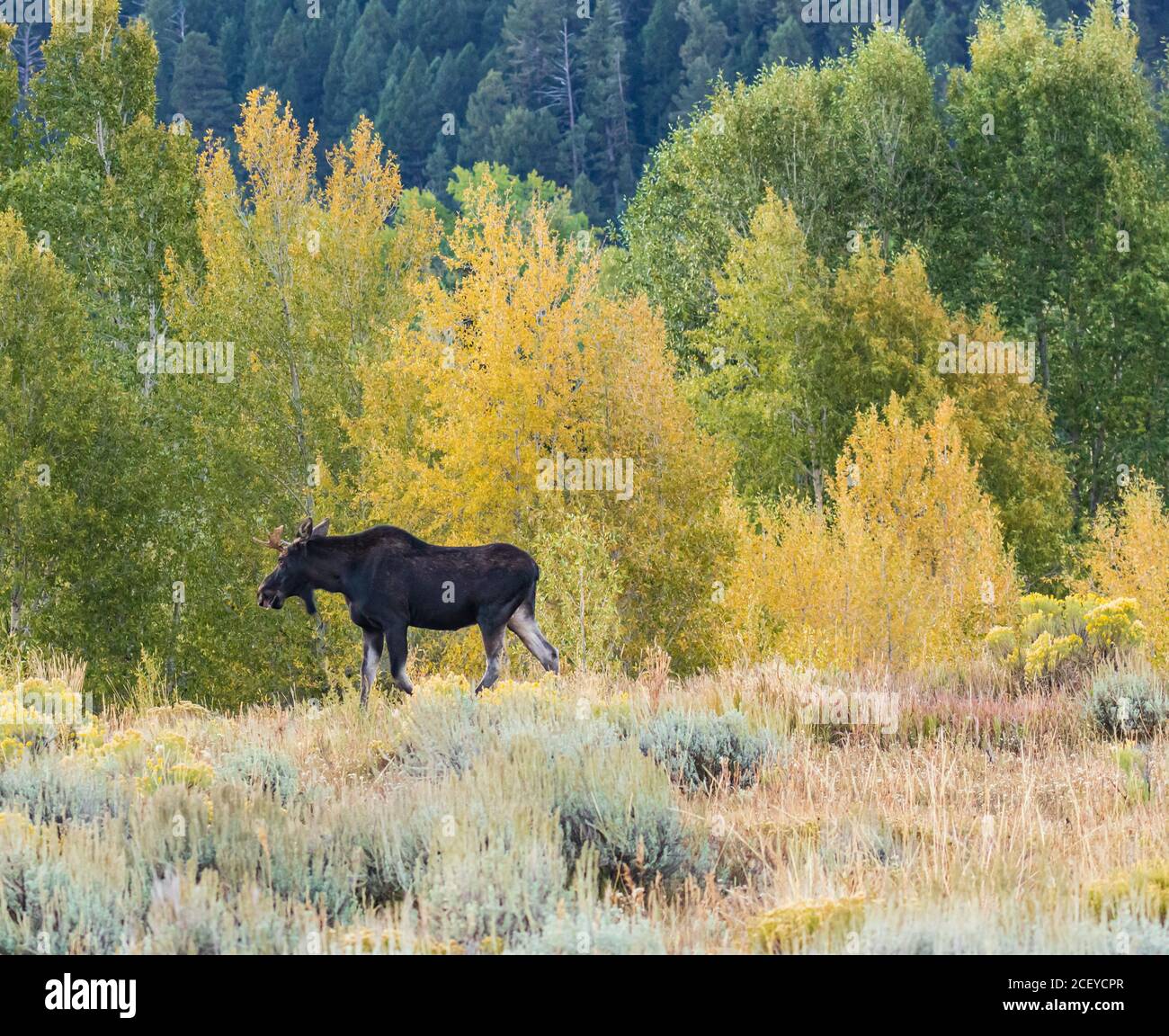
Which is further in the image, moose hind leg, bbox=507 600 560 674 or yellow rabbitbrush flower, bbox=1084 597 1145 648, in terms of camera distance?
yellow rabbitbrush flower, bbox=1084 597 1145 648

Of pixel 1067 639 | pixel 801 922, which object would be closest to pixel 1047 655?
pixel 1067 639

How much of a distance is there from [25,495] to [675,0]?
122006 mm

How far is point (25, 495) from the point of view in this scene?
77.8ft

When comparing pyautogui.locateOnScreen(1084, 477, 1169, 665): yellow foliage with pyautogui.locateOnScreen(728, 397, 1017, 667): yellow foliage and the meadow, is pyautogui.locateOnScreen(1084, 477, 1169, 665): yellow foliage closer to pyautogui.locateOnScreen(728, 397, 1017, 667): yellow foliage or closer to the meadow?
pyautogui.locateOnScreen(728, 397, 1017, 667): yellow foliage

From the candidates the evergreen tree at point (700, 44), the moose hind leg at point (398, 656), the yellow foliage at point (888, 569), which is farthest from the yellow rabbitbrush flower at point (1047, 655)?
the evergreen tree at point (700, 44)

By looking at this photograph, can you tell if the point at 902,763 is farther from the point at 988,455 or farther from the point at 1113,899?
the point at 988,455

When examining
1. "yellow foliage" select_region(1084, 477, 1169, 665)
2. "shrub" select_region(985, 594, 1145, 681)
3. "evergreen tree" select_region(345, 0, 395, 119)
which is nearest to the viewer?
"shrub" select_region(985, 594, 1145, 681)

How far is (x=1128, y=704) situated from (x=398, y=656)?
5.93m

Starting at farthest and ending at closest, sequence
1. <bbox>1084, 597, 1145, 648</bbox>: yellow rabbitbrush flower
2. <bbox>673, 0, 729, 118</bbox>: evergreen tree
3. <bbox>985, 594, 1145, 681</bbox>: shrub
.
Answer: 1. <bbox>673, 0, 729, 118</bbox>: evergreen tree
2. <bbox>1084, 597, 1145, 648</bbox>: yellow rabbitbrush flower
3. <bbox>985, 594, 1145, 681</bbox>: shrub

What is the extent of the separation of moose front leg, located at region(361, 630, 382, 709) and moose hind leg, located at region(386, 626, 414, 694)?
190 millimetres

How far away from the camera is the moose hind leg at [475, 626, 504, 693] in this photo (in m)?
13.4

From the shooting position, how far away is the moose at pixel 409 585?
13.3 metres

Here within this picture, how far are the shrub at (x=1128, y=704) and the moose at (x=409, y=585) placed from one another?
448cm

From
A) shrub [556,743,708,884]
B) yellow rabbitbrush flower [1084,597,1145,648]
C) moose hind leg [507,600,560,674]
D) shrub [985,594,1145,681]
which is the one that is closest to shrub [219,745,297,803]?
shrub [556,743,708,884]
